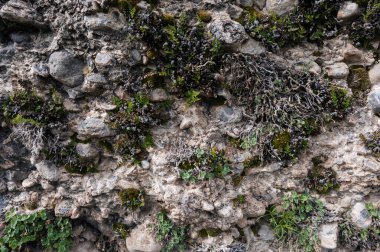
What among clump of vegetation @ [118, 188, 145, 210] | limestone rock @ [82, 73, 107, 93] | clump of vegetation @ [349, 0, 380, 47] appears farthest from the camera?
clump of vegetation @ [118, 188, 145, 210]

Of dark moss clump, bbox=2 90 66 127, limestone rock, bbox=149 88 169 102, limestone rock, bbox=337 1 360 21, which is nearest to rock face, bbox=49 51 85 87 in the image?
dark moss clump, bbox=2 90 66 127

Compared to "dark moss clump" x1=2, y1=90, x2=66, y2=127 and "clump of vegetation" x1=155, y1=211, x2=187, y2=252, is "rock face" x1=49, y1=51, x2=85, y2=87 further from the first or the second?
"clump of vegetation" x1=155, y1=211, x2=187, y2=252

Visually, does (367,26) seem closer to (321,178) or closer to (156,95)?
(321,178)

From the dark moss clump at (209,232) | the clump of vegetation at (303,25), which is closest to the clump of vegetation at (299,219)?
the dark moss clump at (209,232)

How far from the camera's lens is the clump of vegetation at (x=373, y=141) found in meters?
4.26

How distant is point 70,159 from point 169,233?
2045 millimetres

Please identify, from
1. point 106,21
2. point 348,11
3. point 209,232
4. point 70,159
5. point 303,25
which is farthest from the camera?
point 70,159

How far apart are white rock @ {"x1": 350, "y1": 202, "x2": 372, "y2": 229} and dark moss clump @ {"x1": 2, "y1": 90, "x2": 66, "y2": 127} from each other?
16.3 feet

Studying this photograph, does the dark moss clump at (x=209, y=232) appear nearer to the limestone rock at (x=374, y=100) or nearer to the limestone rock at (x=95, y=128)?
the limestone rock at (x=95, y=128)

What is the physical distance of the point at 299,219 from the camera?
14.8 ft

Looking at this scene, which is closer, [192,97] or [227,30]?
[227,30]

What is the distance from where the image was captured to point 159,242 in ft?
14.8

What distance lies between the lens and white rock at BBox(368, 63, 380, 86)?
4395 millimetres

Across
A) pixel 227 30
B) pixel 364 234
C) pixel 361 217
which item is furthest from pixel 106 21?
pixel 364 234
